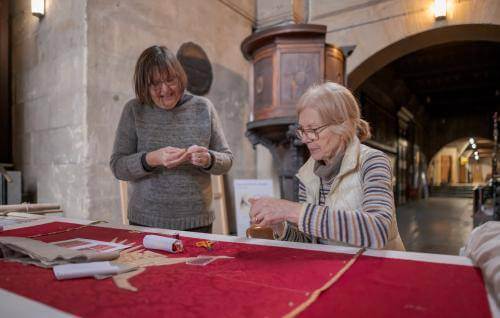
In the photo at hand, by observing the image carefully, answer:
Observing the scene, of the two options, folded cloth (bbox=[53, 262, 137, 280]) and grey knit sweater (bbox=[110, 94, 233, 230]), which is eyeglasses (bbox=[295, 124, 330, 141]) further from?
folded cloth (bbox=[53, 262, 137, 280])

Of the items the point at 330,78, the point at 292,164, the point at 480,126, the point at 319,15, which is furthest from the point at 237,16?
the point at 480,126

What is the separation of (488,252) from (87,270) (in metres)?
1.12

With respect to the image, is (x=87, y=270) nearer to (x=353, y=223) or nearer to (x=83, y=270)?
(x=83, y=270)

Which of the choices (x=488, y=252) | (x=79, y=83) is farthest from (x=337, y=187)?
(x=79, y=83)

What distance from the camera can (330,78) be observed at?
4371 mm

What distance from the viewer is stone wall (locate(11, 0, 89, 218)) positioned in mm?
3387

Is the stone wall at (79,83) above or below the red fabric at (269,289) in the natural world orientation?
above

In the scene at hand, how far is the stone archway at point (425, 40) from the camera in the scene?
4.82 m

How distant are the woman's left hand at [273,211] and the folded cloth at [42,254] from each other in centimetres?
49

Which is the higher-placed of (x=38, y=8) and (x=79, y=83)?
Answer: (x=38, y=8)

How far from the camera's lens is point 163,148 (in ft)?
5.89

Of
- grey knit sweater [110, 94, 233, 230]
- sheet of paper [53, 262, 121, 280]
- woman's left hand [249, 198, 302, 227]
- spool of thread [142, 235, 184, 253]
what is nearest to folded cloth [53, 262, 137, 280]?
sheet of paper [53, 262, 121, 280]

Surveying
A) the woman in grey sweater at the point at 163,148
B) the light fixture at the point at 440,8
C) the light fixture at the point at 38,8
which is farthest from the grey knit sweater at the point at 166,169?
the light fixture at the point at 440,8

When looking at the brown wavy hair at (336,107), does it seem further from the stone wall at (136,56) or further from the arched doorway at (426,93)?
the arched doorway at (426,93)
